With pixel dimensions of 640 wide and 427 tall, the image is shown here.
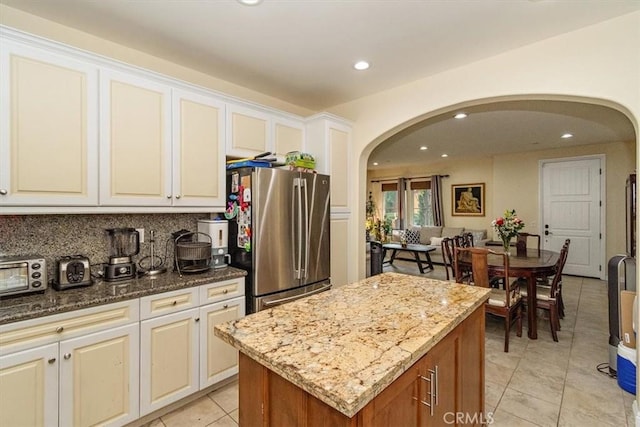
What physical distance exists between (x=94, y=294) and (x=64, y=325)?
0.21m

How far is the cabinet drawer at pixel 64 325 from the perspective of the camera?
Result: 1462 mm

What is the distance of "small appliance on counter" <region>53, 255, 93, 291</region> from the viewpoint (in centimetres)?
181

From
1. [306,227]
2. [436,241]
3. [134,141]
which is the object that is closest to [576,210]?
[436,241]

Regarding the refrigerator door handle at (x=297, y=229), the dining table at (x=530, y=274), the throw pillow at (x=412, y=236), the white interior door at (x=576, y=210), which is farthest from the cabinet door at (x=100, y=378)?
the white interior door at (x=576, y=210)

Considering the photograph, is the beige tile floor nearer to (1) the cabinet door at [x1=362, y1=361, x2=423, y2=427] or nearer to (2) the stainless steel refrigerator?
(2) the stainless steel refrigerator

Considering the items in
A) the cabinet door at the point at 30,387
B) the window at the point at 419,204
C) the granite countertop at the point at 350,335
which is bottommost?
the cabinet door at the point at 30,387

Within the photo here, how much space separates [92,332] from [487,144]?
655 cm

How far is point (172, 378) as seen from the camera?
203 centimetres

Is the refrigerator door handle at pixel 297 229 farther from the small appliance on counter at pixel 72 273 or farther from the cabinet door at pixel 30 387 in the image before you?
the cabinet door at pixel 30 387

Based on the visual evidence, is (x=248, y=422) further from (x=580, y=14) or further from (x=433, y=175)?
(x=433, y=175)

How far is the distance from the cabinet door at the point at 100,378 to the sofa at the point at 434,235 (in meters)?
6.52

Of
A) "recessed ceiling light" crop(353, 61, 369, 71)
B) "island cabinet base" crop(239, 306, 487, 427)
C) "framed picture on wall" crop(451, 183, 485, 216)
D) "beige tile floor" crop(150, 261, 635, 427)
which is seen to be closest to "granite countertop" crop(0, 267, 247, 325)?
"beige tile floor" crop(150, 261, 635, 427)

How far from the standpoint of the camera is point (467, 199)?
7.61 m

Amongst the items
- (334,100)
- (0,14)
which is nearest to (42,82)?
(0,14)
